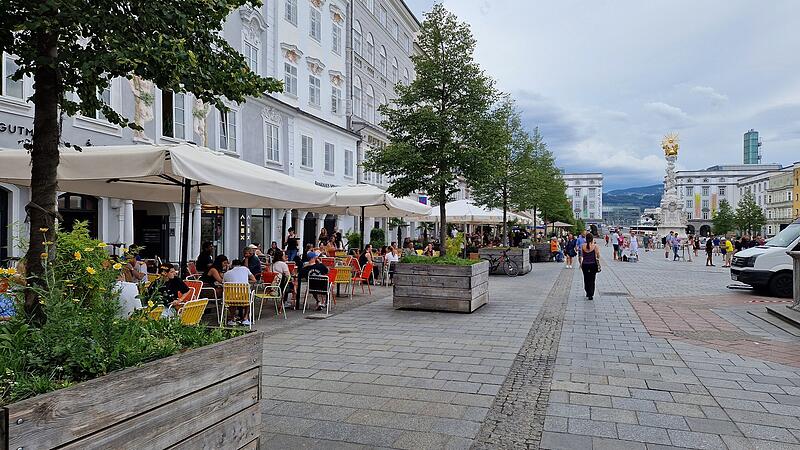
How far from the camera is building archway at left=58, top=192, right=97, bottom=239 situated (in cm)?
1527

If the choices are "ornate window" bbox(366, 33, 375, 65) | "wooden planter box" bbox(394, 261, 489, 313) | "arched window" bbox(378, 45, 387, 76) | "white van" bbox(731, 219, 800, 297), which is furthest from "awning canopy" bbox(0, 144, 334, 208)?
"arched window" bbox(378, 45, 387, 76)

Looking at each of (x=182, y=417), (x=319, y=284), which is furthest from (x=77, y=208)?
(x=182, y=417)

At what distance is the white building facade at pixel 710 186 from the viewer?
14775 centimetres

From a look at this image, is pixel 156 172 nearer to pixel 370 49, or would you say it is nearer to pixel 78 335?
pixel 78 335

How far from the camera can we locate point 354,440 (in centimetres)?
429

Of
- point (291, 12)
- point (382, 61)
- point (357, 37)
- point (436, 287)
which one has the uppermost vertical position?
point (382, 61)

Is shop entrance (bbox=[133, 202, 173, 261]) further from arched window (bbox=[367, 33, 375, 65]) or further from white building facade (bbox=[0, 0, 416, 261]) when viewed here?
arched window (bbox=[367, 33, 375, 65])

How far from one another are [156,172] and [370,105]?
31.2 meters

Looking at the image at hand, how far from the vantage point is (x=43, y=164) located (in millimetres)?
3969

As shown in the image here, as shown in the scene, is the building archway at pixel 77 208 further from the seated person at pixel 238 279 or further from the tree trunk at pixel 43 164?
the tree trunk at pixel 43 164

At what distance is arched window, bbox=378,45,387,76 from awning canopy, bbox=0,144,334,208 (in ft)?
98.9

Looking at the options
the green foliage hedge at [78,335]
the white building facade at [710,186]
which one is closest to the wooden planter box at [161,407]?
the green foliage hedge at [78,335]

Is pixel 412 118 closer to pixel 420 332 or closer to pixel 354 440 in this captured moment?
pixel 420 332

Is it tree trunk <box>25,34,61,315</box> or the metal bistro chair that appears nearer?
tree trunk <box>25,34,61,315</box>
